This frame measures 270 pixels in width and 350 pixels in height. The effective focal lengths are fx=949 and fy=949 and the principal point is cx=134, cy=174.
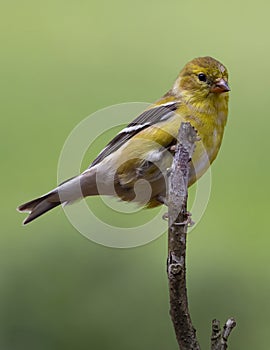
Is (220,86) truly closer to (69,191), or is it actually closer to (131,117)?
(131,117)

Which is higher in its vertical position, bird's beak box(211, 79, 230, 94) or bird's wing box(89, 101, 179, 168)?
bird's beak box(211, 79, 230, 94)

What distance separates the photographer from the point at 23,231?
329 centimetres

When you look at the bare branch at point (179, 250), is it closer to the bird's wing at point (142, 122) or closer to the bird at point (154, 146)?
the bird at point (154, 146)

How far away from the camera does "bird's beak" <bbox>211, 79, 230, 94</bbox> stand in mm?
2869

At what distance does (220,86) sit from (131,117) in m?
0.29

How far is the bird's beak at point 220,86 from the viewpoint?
2869mm

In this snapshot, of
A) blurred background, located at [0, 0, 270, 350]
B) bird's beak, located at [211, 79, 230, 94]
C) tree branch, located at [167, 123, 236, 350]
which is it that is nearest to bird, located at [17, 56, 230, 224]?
bird's beak, located at [211, 79, 230, 94]

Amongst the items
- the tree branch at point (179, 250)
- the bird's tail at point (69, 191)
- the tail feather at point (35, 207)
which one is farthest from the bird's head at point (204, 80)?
the tree branch at point (179, 250)

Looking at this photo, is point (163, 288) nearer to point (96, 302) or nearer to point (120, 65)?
point (96, 302)

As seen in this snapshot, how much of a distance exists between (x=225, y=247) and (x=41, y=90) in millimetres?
1204

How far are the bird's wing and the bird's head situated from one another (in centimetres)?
7

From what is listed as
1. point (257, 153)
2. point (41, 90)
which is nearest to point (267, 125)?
point (257, 153)

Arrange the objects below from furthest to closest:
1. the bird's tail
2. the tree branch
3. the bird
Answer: the bird's tail
the bird
the tree branch

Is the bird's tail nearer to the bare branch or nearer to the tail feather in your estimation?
the tail feather
